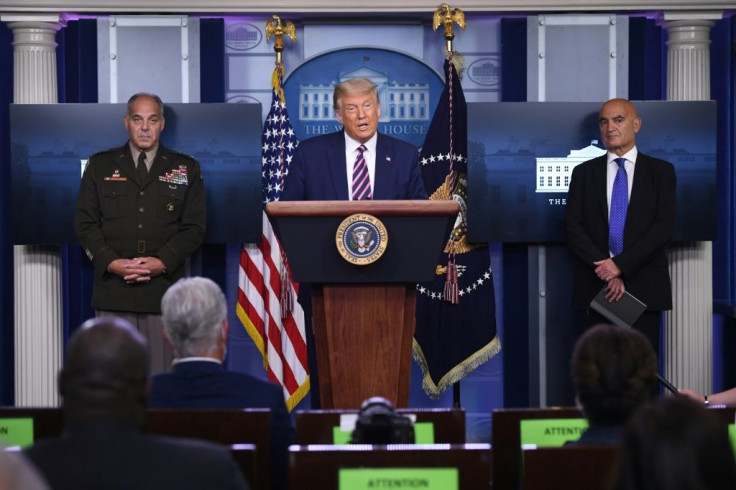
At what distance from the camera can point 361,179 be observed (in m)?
4.98

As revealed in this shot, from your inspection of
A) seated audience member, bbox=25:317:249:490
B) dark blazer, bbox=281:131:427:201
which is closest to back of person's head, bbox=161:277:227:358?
seated audience member, bbox=25:317:249:490

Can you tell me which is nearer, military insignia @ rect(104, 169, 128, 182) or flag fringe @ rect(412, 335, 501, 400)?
military insignia @ rect(104, 169, 128, 182)

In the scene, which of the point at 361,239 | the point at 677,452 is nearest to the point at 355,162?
the point at 361,239

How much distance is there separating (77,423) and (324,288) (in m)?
2.04

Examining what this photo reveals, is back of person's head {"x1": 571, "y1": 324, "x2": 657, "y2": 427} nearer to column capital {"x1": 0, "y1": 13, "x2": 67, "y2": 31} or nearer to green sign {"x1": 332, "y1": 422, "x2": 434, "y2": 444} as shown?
green sign {"x1": 332, "y1": 422, "x2": 434, "y2": 444}

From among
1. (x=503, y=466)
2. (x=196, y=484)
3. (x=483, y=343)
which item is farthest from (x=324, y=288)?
(x=483, y=343)

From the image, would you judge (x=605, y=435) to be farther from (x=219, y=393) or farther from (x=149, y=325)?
(x=149, y=325)

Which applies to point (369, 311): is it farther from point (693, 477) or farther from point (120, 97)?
point (120, 97)

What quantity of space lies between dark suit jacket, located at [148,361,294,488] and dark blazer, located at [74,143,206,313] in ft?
8.81

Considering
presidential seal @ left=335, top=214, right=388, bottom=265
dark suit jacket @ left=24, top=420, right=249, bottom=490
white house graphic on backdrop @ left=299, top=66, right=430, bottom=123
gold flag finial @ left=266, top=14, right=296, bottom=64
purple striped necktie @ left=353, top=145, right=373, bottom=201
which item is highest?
gold flag finial @ left=266, top=14, right=296, bottom=64

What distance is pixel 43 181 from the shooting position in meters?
6.15

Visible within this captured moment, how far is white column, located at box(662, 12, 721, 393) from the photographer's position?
6332 millimetres

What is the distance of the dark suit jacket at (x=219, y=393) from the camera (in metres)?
2.93

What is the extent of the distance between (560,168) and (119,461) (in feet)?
15.0
